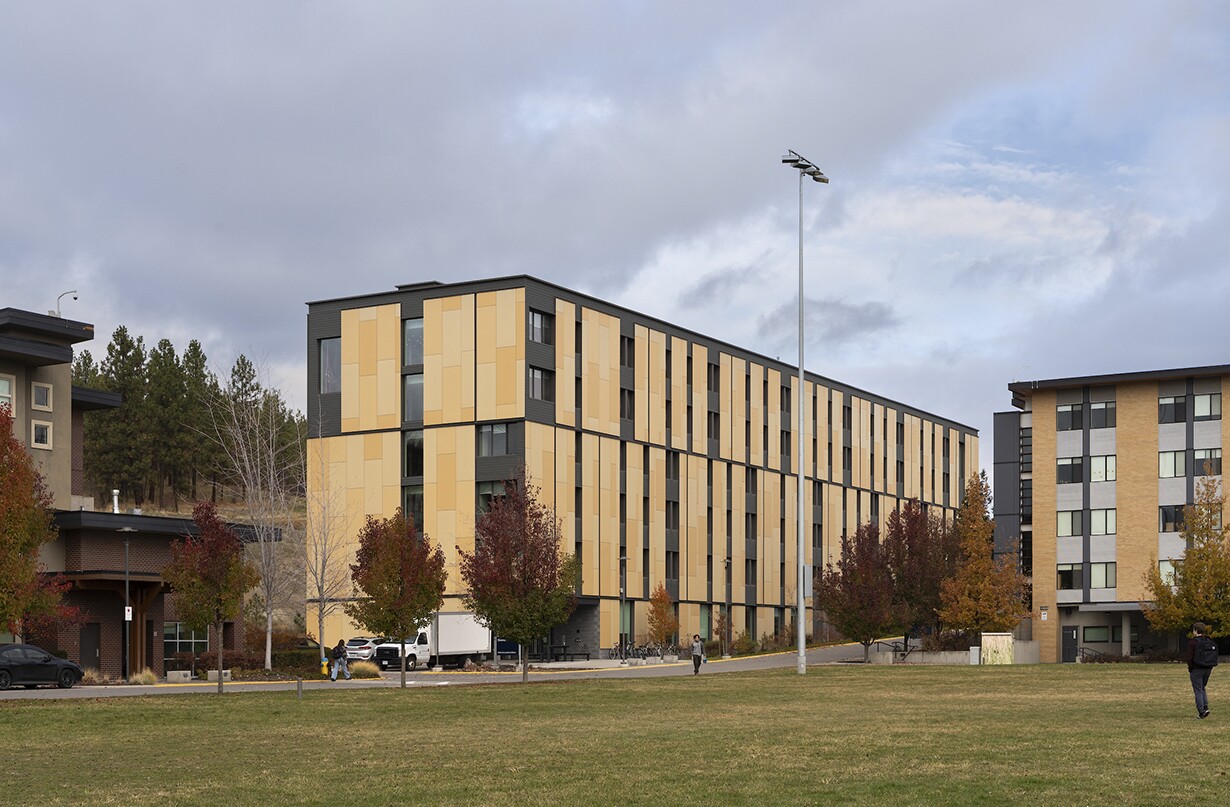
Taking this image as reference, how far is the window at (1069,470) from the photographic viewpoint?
88.7m

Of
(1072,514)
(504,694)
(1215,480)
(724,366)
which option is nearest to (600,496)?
(724,366)

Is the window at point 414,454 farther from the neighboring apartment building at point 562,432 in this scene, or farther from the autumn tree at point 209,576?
the autumn tree at point 209,576

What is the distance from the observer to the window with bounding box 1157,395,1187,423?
8594 cm

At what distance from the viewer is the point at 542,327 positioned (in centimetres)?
9256

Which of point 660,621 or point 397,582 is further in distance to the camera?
point 660,621

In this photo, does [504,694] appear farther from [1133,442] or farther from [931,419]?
[931,419]

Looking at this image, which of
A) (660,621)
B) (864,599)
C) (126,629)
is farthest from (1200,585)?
(126,629)

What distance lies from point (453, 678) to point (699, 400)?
45748mm

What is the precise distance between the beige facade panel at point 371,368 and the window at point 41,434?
24.9 metres

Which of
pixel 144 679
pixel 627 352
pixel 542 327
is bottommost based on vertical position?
pixel 144 679

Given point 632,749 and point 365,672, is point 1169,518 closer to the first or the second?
point 365,672

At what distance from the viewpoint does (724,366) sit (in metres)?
111


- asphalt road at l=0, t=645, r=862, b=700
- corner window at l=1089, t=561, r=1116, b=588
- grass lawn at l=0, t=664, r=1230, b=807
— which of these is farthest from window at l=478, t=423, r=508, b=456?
grass lawn at l=0, t=664, r=1230, b=807

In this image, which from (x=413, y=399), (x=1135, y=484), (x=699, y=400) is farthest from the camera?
(x=699, y=400)
